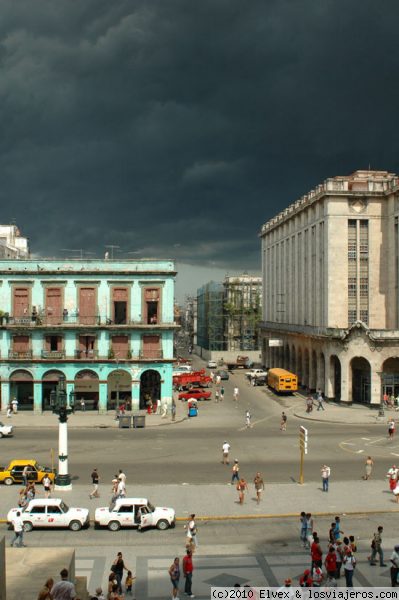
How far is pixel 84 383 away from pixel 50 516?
35.3 metres

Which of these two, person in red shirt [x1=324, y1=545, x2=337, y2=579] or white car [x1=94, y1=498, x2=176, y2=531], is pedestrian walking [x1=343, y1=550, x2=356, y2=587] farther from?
white car [x1=94, y1=498, x2=176, y2=531]

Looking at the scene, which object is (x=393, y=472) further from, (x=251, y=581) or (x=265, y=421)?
(x=265, y=421)

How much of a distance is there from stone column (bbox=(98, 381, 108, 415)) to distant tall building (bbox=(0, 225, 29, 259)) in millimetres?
35393

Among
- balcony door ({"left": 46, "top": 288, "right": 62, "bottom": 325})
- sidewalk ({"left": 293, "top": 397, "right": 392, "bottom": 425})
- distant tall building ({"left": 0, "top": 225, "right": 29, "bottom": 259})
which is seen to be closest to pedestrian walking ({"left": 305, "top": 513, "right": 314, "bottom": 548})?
sidewalk ({"left": 293, "top": 397, "right": 392, "bottom": 425})

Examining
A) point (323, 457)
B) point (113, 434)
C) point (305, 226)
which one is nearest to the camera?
point (323, 457)

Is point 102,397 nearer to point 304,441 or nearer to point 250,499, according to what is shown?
point 304,441

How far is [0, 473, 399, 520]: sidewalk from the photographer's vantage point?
100 ft

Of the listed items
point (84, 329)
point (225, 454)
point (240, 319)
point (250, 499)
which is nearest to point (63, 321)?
point (84, 329)

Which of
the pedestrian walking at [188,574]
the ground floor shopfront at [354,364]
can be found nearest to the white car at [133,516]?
the pedestrian walking at [188,574]

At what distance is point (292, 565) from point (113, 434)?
29320 millimetres

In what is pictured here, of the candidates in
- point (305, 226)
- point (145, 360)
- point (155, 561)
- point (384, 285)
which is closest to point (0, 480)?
point (155, 561)

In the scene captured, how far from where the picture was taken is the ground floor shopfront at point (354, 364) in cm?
6619

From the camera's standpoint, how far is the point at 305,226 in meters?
83.6

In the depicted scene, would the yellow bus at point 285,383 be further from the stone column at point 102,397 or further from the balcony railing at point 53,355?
the balcony railing at point 53,355
